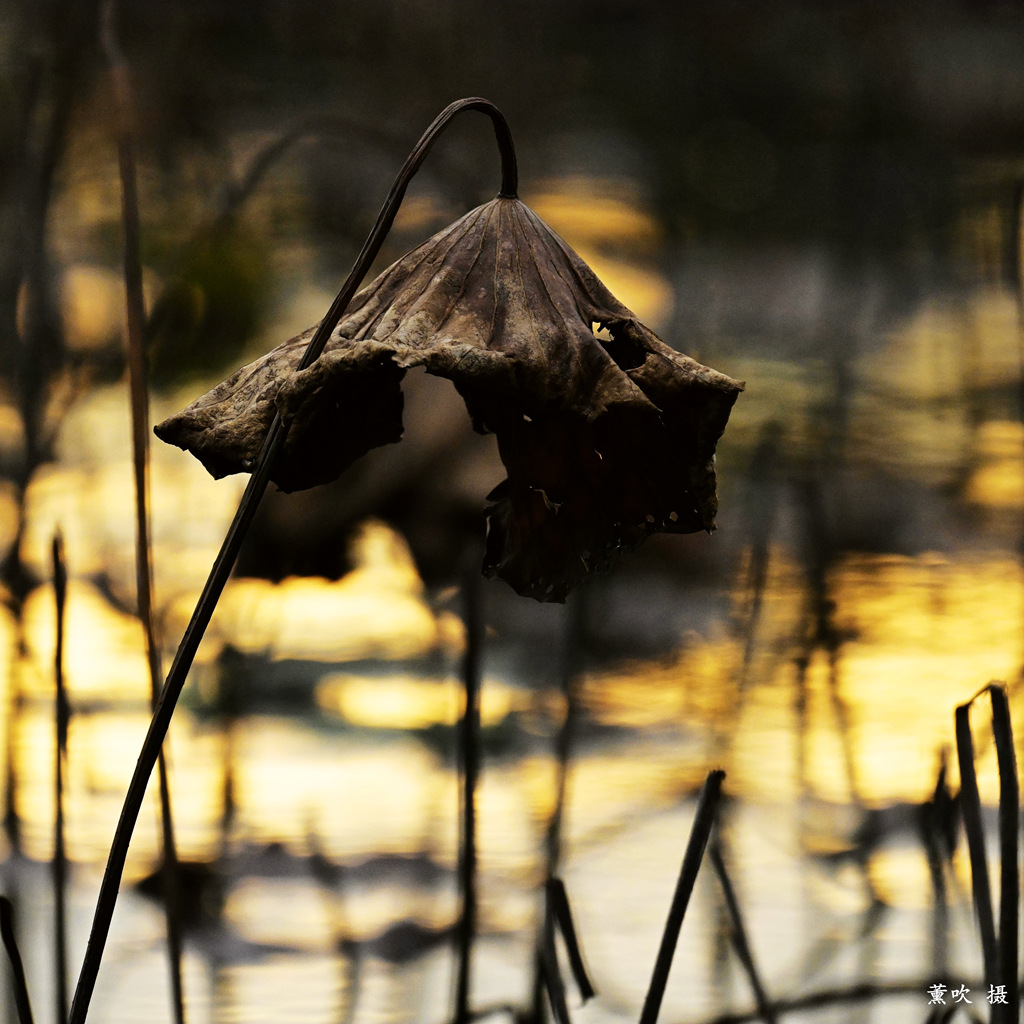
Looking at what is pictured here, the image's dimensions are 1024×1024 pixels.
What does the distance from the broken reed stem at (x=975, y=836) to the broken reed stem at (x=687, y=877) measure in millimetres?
113

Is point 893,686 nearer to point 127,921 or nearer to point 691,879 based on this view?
point 691,879

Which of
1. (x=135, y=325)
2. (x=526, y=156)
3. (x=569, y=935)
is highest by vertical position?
(x=526, y=156)

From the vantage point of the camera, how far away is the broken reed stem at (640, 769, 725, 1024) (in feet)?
1.51

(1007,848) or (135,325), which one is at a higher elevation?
(135,325)

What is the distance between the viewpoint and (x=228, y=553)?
33 cm

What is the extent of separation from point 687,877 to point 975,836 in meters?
0.14

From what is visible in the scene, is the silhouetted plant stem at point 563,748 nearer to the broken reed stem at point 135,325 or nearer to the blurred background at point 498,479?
the blurred background at point 498,479

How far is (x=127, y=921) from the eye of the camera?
2.90 ft

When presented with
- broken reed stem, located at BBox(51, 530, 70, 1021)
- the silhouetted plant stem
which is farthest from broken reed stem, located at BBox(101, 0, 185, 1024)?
the silhouetted plant stem

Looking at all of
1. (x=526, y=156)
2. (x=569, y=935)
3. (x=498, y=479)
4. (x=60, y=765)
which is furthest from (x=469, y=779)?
(x=526, y=156)

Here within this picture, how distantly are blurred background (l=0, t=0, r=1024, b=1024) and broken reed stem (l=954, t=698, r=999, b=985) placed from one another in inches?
18.1

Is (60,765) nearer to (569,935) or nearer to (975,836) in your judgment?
(569,935)

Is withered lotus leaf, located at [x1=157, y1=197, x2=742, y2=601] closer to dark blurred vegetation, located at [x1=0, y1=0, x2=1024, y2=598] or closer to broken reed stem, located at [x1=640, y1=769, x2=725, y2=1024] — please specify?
broken reed stem, located at [x1=640, y1=769, x2=725, y2=1024]

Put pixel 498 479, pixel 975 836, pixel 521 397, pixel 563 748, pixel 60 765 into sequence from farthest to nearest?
pixel 498 479 < pixel 563 748 < pixel 60 765 < pixel 975 836 < pixel 521 397
